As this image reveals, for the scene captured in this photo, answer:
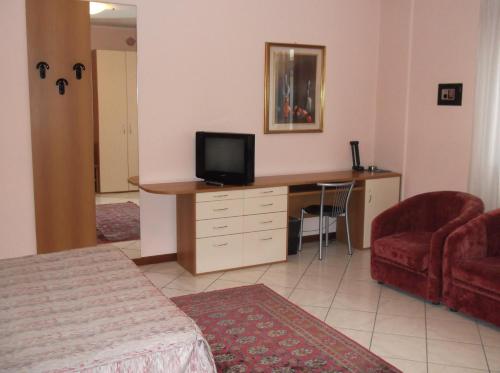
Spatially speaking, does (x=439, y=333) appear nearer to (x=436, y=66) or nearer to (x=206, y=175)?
(x=206, y=175)

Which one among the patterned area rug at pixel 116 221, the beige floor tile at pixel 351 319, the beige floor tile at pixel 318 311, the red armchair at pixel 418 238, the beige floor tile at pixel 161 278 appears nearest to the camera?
the beige floor tile at pixel 351 319

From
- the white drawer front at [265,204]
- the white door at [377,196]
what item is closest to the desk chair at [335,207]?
the white door at [377,196]

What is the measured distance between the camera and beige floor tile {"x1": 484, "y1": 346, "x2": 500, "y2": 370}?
330 centimetres

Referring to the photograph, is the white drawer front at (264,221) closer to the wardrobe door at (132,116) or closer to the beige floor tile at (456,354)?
the wardrobe door at (132,116)

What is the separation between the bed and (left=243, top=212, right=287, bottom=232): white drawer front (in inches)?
82.0

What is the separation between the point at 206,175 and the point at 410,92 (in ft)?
7.87

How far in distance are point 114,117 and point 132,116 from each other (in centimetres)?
16

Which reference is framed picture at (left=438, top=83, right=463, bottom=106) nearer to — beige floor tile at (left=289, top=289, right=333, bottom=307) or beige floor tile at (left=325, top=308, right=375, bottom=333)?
beige floor tile at (left=289, top=289, right=333, bottom=307)

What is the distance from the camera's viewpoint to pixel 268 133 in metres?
5.62

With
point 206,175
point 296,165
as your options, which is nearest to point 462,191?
point 296,165

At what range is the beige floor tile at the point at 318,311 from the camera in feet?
13.2

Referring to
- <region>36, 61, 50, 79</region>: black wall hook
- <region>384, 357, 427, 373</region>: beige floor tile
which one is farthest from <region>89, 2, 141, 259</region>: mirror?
<region>384, 357, 427, 373</region>: beige floor tile

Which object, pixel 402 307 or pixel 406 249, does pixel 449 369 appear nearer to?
pixel 402 307

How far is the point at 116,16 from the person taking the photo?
4.71 metres
